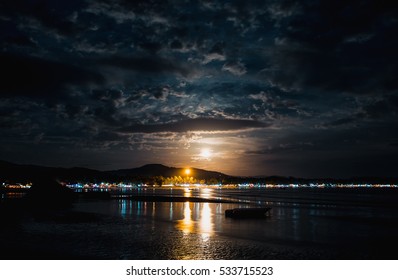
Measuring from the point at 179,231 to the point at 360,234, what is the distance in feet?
70.4

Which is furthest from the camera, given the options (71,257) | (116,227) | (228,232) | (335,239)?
(116,227)

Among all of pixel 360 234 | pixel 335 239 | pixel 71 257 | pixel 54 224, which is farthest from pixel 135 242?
pixel 360 234

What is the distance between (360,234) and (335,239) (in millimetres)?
5955

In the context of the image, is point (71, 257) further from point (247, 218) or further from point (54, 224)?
point (247, 218)

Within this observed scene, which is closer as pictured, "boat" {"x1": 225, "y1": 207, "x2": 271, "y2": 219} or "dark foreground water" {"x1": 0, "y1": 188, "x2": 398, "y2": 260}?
"dark foreground water" {"x1": 0, "y1": 188, "x2": 398, "y2": 260}

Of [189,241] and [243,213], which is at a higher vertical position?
[243,213]

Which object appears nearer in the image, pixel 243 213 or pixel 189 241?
pixel 189 241

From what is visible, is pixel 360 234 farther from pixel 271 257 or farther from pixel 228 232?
pixel 271 257

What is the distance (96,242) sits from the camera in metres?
31.4

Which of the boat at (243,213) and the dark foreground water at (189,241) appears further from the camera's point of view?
the boat at (243,213)
